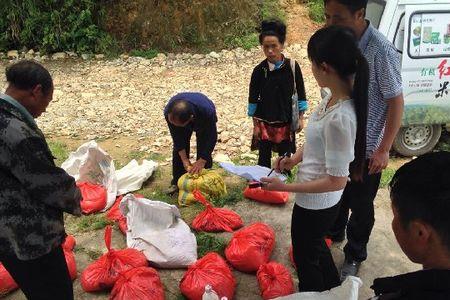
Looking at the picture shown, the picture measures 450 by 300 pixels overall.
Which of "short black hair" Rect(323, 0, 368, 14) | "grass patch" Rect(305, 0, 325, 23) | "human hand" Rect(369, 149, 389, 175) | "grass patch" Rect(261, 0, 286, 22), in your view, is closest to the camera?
"short black hair" Rect(323, 0, 368, 14)

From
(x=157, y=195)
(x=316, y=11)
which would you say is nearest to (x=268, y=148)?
(x=157, y=195)

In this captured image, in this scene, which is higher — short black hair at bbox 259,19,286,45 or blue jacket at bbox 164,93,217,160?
short black hair at bbox 259,19,286,45

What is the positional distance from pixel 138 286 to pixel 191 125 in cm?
161

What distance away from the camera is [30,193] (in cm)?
192

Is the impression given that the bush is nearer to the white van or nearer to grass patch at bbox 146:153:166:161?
grass patch at bbox 146:153:166:161

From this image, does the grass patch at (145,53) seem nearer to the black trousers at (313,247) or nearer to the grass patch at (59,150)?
the grass patch at (59,150)

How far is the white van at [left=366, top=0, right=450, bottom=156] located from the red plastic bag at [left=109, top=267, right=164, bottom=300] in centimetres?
353

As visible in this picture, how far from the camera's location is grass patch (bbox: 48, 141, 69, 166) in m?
5.26

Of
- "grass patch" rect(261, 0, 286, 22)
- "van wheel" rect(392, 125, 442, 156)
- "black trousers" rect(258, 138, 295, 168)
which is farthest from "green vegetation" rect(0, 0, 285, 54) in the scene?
"black trousers" rect(258, 138, 295, 168)

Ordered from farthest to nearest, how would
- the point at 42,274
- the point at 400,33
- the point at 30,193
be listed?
the point at 400,33
the point at 42,274
the point at 30,193

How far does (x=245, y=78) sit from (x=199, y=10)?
8.05 feet

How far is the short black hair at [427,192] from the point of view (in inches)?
43.5

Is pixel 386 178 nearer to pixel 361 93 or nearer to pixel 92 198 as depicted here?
pixel 361 93

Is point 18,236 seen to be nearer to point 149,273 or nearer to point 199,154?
point 149,273
